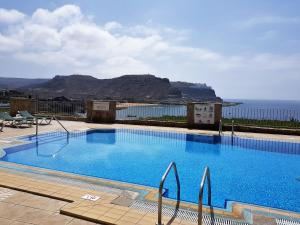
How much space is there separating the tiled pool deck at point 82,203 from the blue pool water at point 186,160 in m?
0.84

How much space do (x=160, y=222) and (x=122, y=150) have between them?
6.87m

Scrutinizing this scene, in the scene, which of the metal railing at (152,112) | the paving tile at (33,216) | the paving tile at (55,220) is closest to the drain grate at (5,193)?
the paving tile at (33,216)

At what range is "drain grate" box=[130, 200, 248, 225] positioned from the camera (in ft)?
15.0

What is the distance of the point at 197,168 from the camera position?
8828 millimetres

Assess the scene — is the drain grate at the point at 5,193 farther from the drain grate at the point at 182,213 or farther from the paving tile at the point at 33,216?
the drain grate at the point at 182,213

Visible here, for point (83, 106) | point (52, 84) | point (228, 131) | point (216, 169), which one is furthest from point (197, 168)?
point (52, 84)

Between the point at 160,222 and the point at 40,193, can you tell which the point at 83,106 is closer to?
the point at 40,193

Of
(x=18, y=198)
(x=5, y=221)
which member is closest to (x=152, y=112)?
(x=18, y=198)

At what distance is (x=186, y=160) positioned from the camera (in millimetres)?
9758

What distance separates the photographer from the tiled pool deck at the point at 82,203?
4391 millimetres

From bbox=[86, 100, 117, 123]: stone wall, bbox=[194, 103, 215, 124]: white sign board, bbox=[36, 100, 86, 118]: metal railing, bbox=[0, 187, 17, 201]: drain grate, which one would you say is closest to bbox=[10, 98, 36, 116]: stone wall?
bbox=[36, 100, 86, 118]: metal railing

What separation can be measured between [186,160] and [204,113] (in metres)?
5.86

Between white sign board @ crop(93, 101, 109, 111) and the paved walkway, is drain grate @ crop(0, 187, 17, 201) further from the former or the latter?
white sign board @ crop(93, 101, 109, 111)

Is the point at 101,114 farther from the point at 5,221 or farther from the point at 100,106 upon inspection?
the point at 5,221
